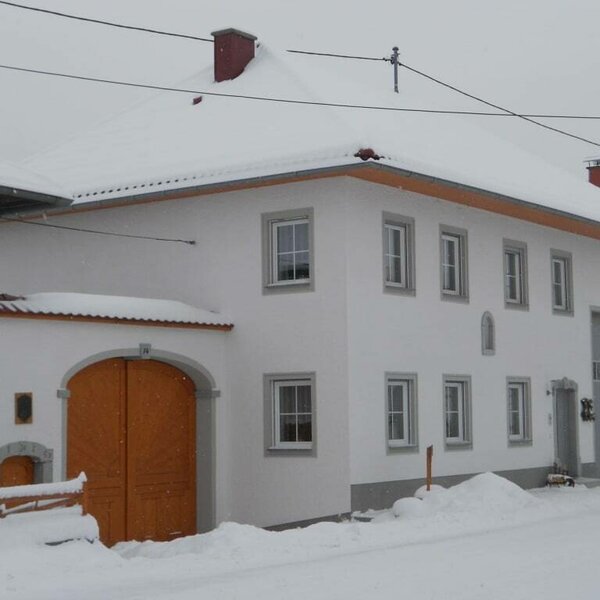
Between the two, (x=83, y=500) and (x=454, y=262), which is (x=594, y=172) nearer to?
(x=454, y=262)

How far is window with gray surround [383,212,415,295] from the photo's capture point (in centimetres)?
1998

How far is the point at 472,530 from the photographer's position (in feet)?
53.5

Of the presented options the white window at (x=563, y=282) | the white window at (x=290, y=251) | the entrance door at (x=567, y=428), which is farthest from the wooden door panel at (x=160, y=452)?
the white window at (x=563, y=282)

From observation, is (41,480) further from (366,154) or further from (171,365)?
(366,154)

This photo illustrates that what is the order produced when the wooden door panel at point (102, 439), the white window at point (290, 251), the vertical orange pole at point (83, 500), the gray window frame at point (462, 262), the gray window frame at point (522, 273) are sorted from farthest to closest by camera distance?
the gray window frame at point (522, 273), the gray window frame at point (462, 262), the white window at point (290, 251), the wooden door panel at point (102, 439), the vertical orange pole at point (83, 500)

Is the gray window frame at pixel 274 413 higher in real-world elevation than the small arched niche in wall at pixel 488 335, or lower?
lower

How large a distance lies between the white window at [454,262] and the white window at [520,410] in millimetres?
2691

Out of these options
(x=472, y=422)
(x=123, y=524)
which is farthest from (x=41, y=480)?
(x=472, y=422)

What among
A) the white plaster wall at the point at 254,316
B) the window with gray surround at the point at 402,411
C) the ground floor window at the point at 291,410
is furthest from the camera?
the window with gray surround at the point at 402,411

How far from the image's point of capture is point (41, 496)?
1351 cm

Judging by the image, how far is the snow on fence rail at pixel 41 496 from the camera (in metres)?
13.3

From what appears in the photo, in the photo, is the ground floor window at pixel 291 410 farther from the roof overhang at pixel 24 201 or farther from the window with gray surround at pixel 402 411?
the roof overhang at pixel 24 201

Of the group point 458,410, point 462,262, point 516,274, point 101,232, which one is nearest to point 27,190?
point 101,232

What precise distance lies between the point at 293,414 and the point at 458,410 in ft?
11.9
